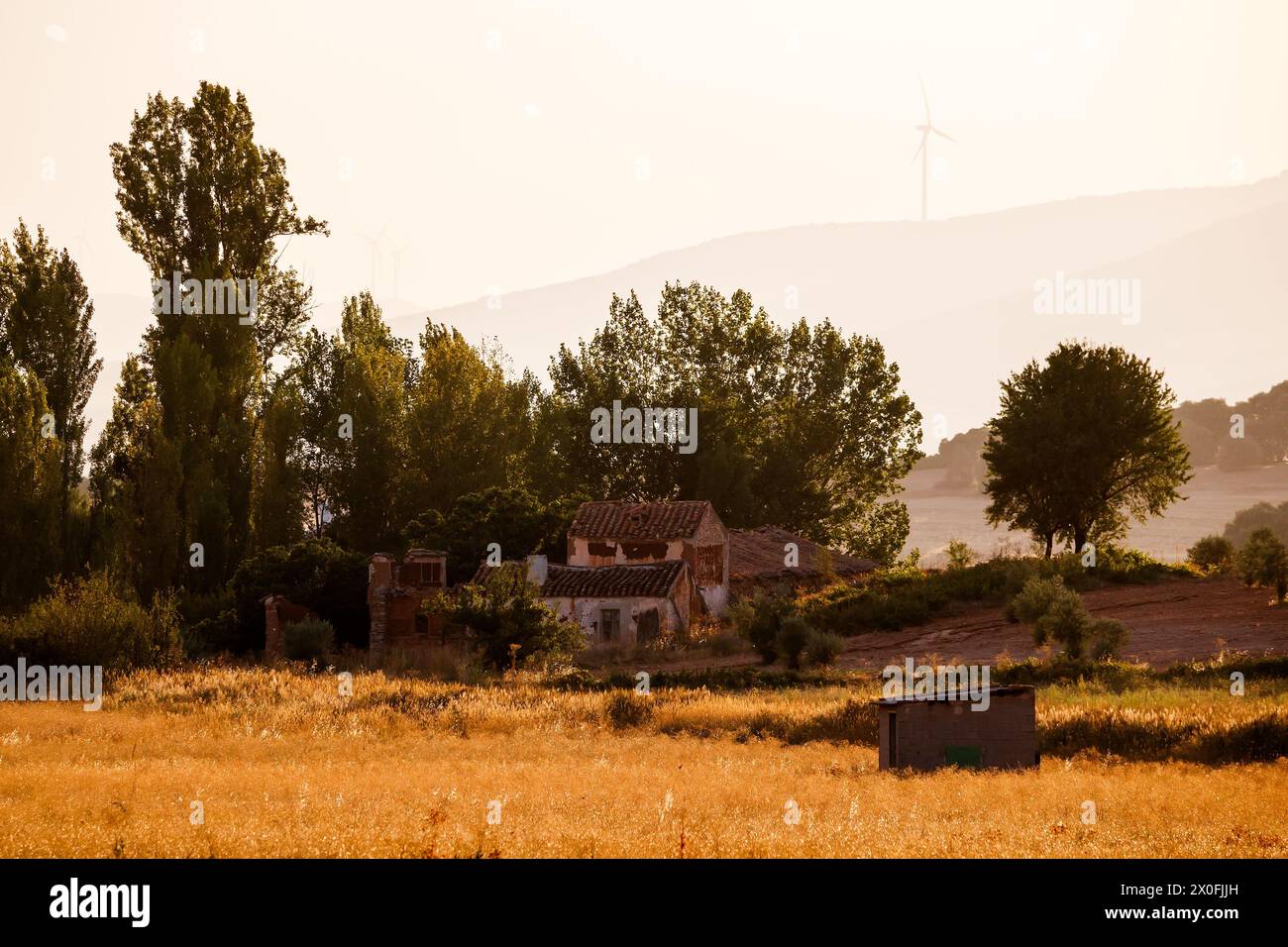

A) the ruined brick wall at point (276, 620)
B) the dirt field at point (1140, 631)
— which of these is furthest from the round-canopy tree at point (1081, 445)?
the ruined brick wall at point (276, 620)

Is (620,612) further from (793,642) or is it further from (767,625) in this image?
(793,642)

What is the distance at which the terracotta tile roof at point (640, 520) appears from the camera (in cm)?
5947

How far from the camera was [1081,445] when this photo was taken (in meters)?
63.7

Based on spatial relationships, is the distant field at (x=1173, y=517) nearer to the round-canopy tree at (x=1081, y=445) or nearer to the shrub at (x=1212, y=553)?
the round-canopy tree at (x=1081, y=445)

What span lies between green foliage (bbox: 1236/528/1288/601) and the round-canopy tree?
11.4 meters

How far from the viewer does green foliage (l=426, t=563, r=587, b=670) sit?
4531cm

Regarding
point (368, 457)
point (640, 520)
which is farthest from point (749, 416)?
point (368, 457)

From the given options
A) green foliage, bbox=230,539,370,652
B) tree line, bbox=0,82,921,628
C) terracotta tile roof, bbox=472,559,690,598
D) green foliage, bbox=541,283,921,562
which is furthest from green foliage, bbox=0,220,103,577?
green foliage, bbox=541,283,921,562

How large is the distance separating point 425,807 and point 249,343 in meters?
40.8

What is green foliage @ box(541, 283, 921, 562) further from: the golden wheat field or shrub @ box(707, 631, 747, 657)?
the golden wheat field

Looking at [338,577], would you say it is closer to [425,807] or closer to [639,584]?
[639,584]

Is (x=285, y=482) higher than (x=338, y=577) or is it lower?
higher
